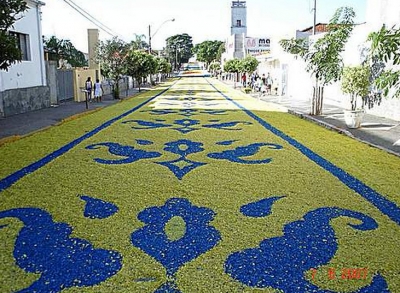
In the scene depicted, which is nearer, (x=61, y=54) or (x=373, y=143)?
(x=373, y=143)

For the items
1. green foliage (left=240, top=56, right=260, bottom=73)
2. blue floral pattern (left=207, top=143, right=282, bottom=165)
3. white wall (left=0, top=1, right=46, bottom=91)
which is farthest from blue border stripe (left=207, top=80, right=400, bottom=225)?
green foliage (left=240, top=56, right=260, bottom=73)

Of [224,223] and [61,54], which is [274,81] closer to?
[61,54]

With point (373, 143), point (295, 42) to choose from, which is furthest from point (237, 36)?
point (373, 143)

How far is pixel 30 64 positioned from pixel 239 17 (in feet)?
255

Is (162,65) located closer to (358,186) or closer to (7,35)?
(7,35)

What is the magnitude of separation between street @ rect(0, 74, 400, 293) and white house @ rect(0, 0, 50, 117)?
26.4 feet

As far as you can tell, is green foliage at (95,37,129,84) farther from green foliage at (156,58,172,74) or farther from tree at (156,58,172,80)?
green foliage at (156,58,172,74)

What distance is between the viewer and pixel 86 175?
6387 millimetres

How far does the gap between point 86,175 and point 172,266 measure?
330 cm

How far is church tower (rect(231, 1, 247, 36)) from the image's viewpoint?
89694 millimetres

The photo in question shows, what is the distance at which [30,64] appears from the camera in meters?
18.2

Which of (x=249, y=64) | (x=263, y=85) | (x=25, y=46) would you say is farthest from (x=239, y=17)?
(x=25, y=46)

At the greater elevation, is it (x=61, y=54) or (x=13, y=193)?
(x=61, y=54)

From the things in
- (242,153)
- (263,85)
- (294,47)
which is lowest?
(242,153)
